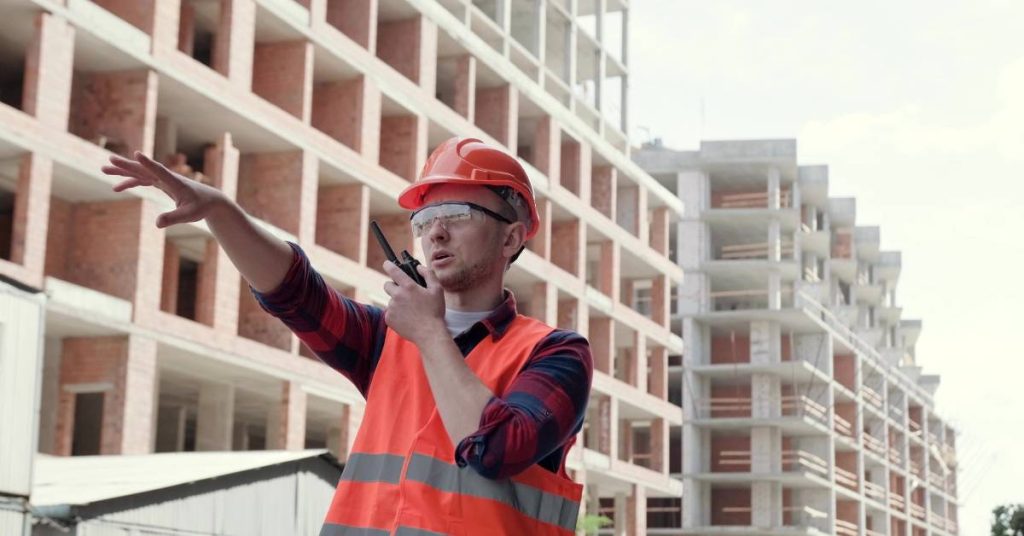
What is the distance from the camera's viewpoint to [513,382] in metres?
3.05

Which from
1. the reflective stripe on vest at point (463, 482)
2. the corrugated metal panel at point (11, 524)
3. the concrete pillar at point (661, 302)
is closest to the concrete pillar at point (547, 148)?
the concrete pillar at point (661, 302)

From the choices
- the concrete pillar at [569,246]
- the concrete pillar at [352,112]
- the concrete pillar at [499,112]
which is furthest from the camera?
the concrete pillar at [569,246]

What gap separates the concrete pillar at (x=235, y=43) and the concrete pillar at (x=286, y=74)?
6.54ft

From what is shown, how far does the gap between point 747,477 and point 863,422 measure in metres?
19.3

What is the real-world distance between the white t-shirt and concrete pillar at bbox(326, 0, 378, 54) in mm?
33946

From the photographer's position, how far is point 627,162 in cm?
5231

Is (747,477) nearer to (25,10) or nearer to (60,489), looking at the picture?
(25,10)

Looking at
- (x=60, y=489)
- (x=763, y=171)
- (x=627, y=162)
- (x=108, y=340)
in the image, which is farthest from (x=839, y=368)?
(x=60, y=489)

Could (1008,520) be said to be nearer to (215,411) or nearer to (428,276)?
(215,411)

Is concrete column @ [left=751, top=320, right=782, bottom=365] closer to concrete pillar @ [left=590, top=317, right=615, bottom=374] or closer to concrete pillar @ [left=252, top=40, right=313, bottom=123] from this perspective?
concrete pillar @ [left=590, top=317, right=615, bottom=374]

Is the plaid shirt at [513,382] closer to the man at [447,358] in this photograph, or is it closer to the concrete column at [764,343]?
the man at [447,358]

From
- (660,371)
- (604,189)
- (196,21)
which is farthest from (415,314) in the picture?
(660,371)

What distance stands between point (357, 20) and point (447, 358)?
114 ft

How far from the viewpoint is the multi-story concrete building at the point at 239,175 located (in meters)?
27.5
